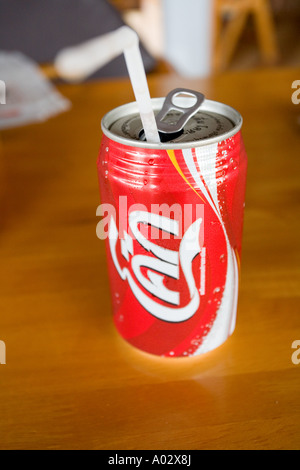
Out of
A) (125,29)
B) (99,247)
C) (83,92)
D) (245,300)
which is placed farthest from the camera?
(83,92)

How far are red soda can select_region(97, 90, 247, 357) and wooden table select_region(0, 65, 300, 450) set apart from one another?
1.5 inches

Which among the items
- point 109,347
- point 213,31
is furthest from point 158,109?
point 213,31

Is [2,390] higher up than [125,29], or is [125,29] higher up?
[125,29]

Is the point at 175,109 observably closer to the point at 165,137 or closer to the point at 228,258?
the point at 165,137

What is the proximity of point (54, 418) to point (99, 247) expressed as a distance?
0.28 m

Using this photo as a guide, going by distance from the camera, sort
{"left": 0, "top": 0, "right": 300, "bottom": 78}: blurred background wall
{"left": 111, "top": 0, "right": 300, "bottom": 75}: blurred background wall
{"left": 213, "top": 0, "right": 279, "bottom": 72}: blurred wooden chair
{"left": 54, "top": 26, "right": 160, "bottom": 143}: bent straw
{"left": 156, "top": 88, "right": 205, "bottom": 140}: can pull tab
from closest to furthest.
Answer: {"left": 54, "top": 26, "right": 160, "bottom": 143}: bent straw, {"left": 156, "top": 88, "right": 205, "bottom": 140}: can pull tab, {"left": 0, "top": 0, "right": 300, "bottom": 78}: blurred background wall, {"left": 111, "top": 0, "right": 300, "bottom": 75}: blurred background wall, {"left": 213, "top": 0, "right": 279, "bottom": 72}: blurred wooden chair

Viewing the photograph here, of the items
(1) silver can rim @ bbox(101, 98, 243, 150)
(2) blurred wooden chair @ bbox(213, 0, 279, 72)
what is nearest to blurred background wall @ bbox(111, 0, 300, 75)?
(2) blurred wooden chair @ bbox(213, 0, 279, 72)

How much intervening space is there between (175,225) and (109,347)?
0.17 metres

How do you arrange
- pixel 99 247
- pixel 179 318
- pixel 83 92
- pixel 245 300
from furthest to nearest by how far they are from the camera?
1. pixel 83 92
2. pixel 99 247
3. pixel 245 300
4. pixel 179 318

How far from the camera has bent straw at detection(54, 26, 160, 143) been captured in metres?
0.32

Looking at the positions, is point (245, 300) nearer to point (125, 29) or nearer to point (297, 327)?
point (297, 327)

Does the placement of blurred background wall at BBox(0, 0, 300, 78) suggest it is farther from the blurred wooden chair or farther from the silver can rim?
the silver can rim
